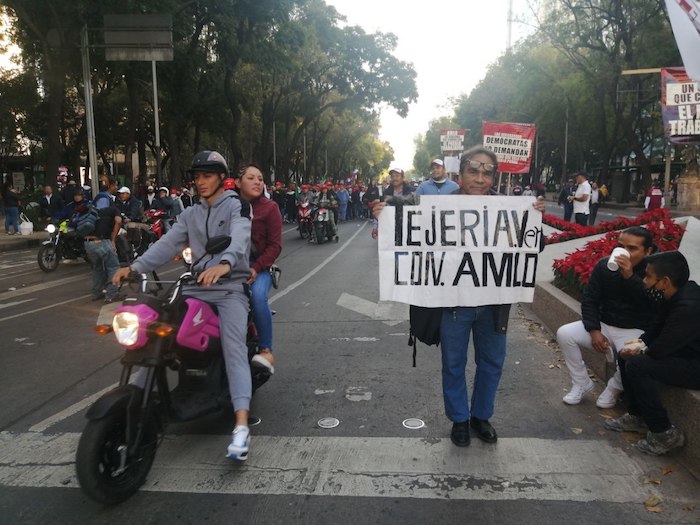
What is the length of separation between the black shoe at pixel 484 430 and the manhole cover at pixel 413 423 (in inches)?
14.6

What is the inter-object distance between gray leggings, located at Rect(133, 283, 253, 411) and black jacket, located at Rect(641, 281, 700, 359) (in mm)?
2519

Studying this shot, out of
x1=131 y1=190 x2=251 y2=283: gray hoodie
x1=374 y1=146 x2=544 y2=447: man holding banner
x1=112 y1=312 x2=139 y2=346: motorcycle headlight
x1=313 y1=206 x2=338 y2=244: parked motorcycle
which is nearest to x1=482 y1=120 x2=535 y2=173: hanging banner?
x1=313 y1=206 x2=338 y2=244: parked motorcycle

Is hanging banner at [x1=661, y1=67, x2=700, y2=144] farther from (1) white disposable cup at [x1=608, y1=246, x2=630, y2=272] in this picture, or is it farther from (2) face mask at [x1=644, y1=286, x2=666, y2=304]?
(2) face mask at [x1=644, y1=286, x2=666, y2=304]

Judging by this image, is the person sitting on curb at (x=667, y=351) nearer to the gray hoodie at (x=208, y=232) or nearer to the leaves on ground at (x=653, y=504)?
the leaves on ground at (x=653, y=504)

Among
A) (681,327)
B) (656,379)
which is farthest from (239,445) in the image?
(681,327)

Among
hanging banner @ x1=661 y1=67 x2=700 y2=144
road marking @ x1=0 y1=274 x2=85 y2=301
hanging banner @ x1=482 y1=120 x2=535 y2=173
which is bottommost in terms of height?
road marking @ x1=0 y1=274 x2=85 y2=301

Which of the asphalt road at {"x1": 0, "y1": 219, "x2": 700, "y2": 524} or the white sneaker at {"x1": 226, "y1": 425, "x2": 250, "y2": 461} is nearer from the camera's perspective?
the asphalt road at {"x1": 0, "y1": 219, "x2": 700, "y2": 524}

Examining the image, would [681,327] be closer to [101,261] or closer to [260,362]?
[260,362]

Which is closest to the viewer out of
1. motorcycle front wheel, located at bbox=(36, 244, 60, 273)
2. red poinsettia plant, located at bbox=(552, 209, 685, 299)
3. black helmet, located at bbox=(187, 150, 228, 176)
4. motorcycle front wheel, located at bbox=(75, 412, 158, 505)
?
motorcycle front wheel, located at bbox=(75, 412, 158, 505)

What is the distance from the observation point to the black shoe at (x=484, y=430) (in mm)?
3834

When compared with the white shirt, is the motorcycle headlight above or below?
below

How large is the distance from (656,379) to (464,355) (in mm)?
1179

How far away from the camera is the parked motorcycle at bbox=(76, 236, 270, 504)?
299 centimetres

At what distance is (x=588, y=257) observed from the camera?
6.71m
